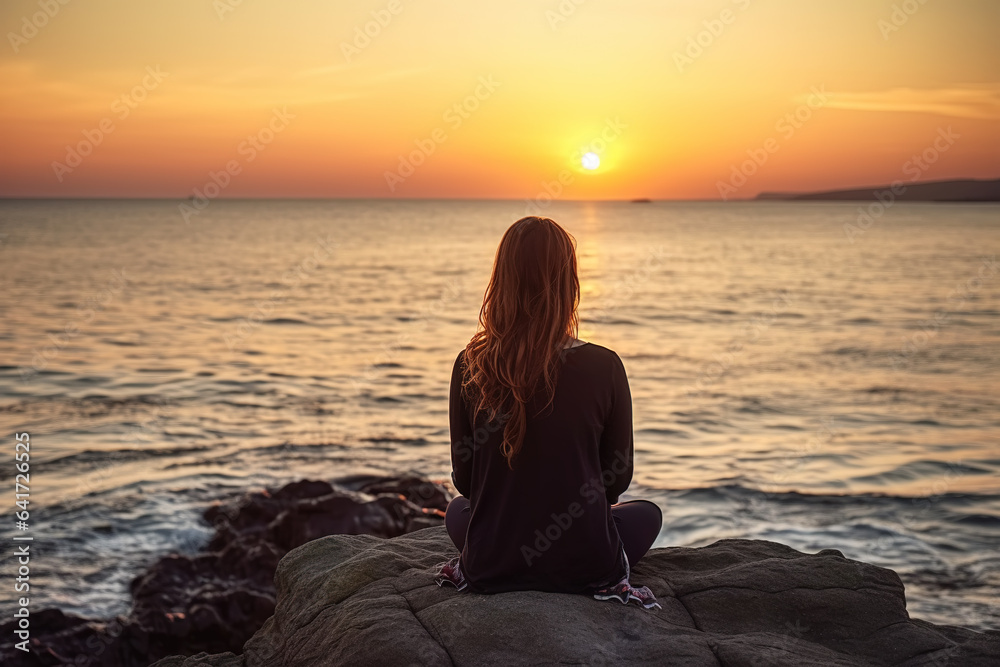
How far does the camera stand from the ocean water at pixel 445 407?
9500 mm

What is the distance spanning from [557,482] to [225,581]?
5140 millimetres

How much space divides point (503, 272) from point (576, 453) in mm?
963

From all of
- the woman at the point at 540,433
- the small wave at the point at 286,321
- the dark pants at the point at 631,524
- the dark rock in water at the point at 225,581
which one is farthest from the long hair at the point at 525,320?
the small wave at the point at 286,321

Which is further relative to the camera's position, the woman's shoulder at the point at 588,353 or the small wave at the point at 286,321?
the small wave at the point at 286,321

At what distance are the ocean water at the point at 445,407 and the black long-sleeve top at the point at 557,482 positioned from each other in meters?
5.08

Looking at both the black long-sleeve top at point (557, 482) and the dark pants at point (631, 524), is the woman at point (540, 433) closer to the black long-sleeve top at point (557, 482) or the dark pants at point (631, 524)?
the black long-sleeve top at point (557, 482)

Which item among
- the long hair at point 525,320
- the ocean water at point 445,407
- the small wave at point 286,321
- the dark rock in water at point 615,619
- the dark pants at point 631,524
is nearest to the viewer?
the dark rock in water at point 615,619

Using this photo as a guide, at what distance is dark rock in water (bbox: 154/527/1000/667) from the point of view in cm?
366

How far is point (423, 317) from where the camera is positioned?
89.8 feet

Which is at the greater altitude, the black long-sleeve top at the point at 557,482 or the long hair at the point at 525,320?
the long hair at the point at 525,320

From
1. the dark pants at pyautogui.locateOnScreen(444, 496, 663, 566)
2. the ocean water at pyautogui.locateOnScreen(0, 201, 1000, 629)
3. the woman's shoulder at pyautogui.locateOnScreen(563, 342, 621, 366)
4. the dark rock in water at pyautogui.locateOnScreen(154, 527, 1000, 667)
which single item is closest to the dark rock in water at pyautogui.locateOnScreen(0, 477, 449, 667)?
the ocean water at pyautogui.locateOnScreen(0, 201, 1000, 629)

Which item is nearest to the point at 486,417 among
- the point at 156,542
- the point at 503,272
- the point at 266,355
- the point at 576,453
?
the point at 576,453

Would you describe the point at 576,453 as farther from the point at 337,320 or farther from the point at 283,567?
the point at 337,320

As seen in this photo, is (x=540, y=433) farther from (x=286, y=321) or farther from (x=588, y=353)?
→ (x=286, y=321)
